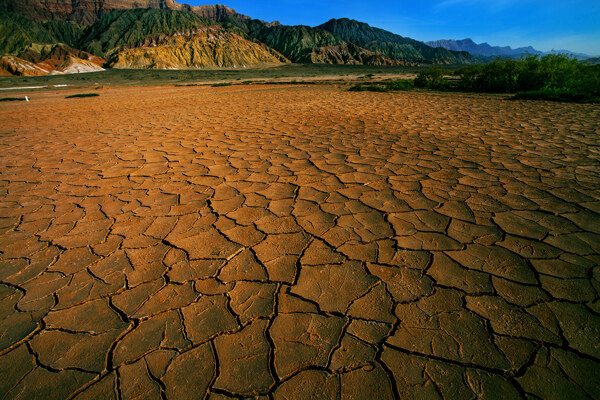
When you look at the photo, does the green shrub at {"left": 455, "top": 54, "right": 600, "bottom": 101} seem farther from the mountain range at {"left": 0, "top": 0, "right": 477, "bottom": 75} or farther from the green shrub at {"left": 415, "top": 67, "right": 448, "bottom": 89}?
the mountain range at {"left": 0, "top": 0, "right": 477, "bottom": 75}

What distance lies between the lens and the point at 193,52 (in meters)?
70.9

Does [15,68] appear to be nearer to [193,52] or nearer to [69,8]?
[193,52]

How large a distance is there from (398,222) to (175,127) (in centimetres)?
514

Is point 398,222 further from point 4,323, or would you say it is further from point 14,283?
point 14,283

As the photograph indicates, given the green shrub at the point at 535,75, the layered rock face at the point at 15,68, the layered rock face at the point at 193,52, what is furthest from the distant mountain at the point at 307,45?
the green shrub at the point at 535,75

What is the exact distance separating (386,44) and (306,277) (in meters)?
141

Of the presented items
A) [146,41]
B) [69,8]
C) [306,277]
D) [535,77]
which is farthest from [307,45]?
[306,277]

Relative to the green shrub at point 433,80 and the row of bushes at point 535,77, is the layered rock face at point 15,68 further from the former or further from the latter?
the row of bushes at point 535,77

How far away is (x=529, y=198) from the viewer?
7.84 feet

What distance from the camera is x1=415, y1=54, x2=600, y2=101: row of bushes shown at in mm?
8484

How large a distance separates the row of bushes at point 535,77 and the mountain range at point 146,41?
64.4 m

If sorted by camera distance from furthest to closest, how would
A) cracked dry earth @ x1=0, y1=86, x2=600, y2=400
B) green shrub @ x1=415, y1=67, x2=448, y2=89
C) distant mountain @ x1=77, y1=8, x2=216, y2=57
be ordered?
distant mountain @ x1=77, y1=8, x2=216, y2=57 < green shrub @ x1=415, y1=67, x2=448, y2=89 < cracked dry earth @ x1=0, y1=86, x2=600, y2=400

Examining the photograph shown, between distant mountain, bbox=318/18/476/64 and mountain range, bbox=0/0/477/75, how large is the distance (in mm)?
1450

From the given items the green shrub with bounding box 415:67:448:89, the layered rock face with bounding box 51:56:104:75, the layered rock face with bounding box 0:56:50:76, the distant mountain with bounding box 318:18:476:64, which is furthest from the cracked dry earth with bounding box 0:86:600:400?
the distant mountain with bounding box 318:18:476:64
